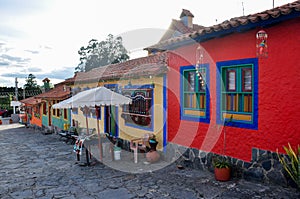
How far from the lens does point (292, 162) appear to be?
538 cm

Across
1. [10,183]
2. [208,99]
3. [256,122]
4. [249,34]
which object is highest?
[249,34]

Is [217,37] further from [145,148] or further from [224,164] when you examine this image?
[145,148]

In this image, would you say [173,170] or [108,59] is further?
[108,59]

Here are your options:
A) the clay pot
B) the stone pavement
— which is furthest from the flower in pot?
the clay pot

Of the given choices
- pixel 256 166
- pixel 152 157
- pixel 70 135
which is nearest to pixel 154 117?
pixel 152 157

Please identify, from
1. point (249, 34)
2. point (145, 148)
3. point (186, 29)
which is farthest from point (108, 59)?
point (249, 34)

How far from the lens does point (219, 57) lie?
7.11 metres

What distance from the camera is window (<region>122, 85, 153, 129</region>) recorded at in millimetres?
9758

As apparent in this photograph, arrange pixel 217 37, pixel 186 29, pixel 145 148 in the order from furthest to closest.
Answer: pixel 186 29
pixel 145 148
pixel 217 37

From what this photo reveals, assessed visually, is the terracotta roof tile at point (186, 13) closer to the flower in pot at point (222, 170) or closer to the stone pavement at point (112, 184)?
the stone pavement at point (112, 184)

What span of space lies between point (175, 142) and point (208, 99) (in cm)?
200

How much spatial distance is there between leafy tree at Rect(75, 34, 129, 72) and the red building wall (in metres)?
32.7

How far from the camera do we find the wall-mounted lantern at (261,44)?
19.1 ft

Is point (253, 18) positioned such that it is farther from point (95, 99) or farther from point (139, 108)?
point (139, 108)
